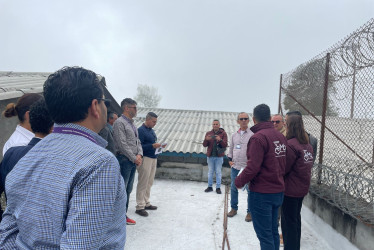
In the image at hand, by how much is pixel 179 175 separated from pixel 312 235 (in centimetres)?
384

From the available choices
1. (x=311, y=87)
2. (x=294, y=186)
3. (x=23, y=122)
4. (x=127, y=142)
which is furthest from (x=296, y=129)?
(x=23, y=122)

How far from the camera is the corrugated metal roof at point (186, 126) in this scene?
24.2ft

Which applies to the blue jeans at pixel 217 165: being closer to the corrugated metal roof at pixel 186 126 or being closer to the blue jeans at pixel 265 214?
the corrugated metal roof at pixel 186 126

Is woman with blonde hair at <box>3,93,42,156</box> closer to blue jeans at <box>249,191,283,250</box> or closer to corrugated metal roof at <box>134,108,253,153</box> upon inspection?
blue jeans at <box>249,191,283,250</box>

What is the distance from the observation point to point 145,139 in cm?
458

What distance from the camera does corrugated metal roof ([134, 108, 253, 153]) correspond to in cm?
737

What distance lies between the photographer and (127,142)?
406 centimetres

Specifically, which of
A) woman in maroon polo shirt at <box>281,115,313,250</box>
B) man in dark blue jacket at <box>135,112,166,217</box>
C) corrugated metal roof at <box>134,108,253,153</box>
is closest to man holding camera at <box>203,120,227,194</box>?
corrugated metal roof at <box>134,108,253,153</box>

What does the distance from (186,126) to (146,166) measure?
17.1 ft

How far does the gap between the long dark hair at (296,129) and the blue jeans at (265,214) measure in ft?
2.36

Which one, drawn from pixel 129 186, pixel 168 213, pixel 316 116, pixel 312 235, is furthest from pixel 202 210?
pixel 316 116

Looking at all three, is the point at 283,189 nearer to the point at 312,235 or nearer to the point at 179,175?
the point at 312,235

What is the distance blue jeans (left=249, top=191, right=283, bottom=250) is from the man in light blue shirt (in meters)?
2.08

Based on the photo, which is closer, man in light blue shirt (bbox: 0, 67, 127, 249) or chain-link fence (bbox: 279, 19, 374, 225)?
man in light blue shirt (bbox: 0, 67, 127, 249)
